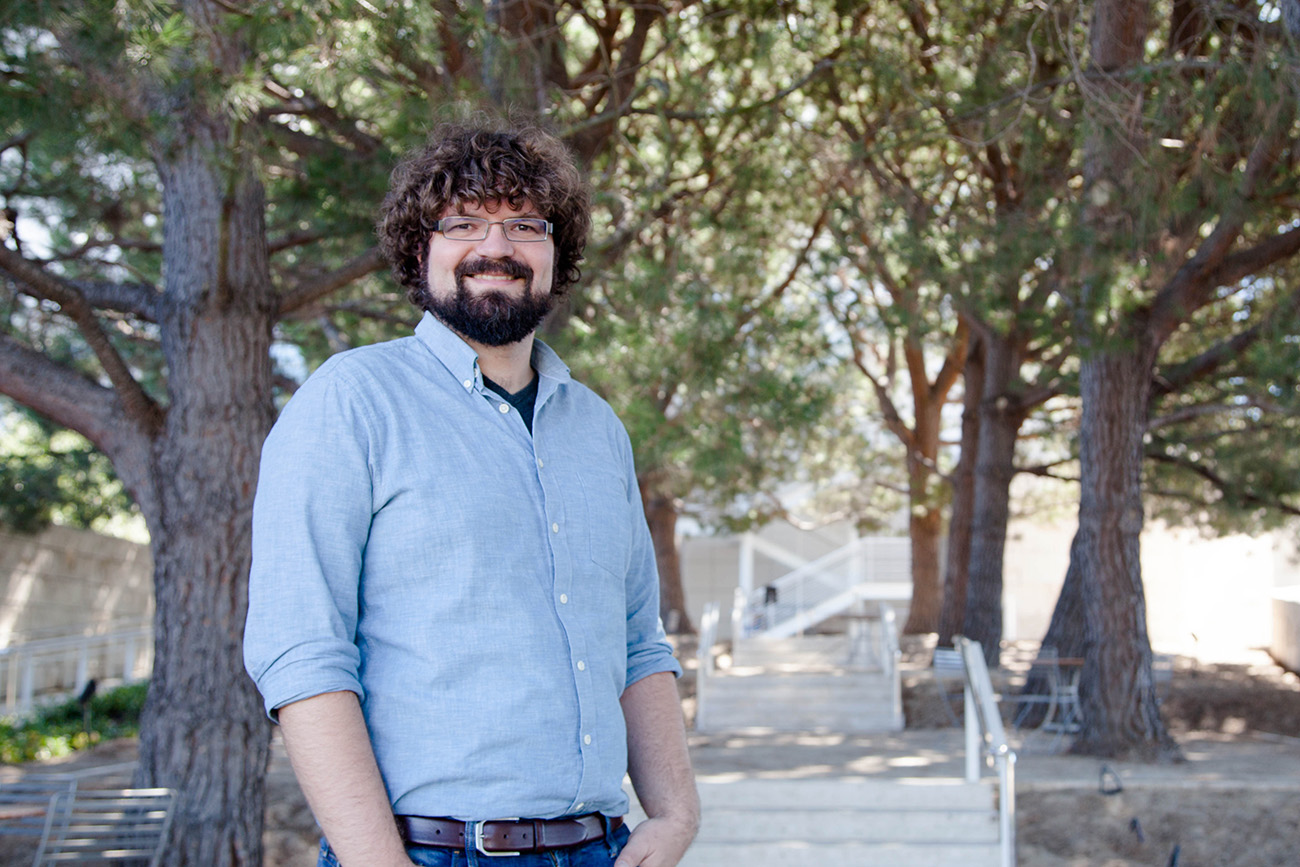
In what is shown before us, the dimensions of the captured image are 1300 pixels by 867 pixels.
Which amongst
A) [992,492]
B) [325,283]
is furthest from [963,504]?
[325,283]

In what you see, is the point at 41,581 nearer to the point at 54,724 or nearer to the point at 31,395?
the point at 54,724

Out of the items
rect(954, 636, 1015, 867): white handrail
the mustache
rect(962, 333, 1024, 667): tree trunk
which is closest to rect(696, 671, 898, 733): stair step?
rect(962, 333, 1024, 667): tree trunk

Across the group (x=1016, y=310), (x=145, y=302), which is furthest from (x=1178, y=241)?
(x=145, y=302)

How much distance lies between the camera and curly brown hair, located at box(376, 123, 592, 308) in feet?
6.35

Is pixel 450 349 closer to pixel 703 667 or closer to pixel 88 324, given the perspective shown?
pixel 88 324

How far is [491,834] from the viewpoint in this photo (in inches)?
63.6

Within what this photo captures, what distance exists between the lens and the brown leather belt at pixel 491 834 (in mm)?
Result: 1609

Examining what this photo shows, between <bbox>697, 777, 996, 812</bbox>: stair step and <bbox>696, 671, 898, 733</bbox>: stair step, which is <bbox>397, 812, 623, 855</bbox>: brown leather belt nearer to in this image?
<bbox>697, 777, 996, 812</bbox>: stair step

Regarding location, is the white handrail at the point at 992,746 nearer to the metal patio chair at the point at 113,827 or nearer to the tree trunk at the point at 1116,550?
the tree trunk at the point at 1116,550

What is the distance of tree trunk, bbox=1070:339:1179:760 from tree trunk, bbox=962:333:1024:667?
16.4 ft

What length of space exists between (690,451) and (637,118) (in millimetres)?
3240

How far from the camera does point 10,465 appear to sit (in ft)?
49.1

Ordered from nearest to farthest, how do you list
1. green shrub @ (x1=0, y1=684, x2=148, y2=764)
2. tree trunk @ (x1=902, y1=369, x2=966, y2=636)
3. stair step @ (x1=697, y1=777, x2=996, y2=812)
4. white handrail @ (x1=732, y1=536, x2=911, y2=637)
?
1. stair step @ (x1=697, y1=777, x2=996, y2=812)
2. green shrub @ (x1=0, y1=684, x2=148, y2=764)
3. tree trunk @ (x1=902, y1=369, x2=966, y2=636)
4. white handrail @ (x1=732, y1=536, x2=911, y2=637)

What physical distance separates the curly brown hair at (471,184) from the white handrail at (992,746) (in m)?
5.71
